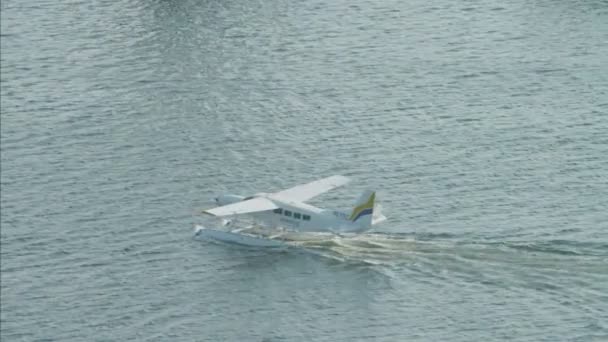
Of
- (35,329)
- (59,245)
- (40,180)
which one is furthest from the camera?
(40,180)

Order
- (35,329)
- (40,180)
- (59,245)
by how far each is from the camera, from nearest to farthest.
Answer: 1. (35,329)
2. (59,245)
3. (40,180)

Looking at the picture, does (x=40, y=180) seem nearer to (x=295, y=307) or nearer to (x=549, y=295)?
(x=295, y=307)

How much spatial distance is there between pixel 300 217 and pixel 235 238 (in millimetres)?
7417

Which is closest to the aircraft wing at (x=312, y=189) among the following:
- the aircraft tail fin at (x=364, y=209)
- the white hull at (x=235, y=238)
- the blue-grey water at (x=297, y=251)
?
the blue-grey water at (x=297, y=251)

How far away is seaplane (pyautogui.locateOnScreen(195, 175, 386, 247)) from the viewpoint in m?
173

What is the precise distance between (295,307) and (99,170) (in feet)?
117

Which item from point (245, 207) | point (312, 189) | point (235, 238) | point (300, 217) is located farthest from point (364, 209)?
point (235, 238)

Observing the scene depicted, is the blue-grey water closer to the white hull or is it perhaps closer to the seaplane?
the white hull

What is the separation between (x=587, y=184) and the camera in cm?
18688

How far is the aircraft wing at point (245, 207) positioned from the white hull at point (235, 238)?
272cm

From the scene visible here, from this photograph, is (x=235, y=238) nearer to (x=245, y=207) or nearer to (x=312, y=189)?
(x=245, y=207)

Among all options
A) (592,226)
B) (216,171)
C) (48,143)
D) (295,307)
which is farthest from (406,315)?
(48,143)

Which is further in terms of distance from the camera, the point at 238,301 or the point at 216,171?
the point at 216,171

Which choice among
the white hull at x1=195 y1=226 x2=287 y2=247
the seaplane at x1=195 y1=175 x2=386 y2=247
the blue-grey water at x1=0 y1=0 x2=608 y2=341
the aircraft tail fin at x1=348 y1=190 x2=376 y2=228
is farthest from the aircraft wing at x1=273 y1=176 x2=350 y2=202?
the aircraft tail fin at x1=348 y1=190 x2=376 y2=228
